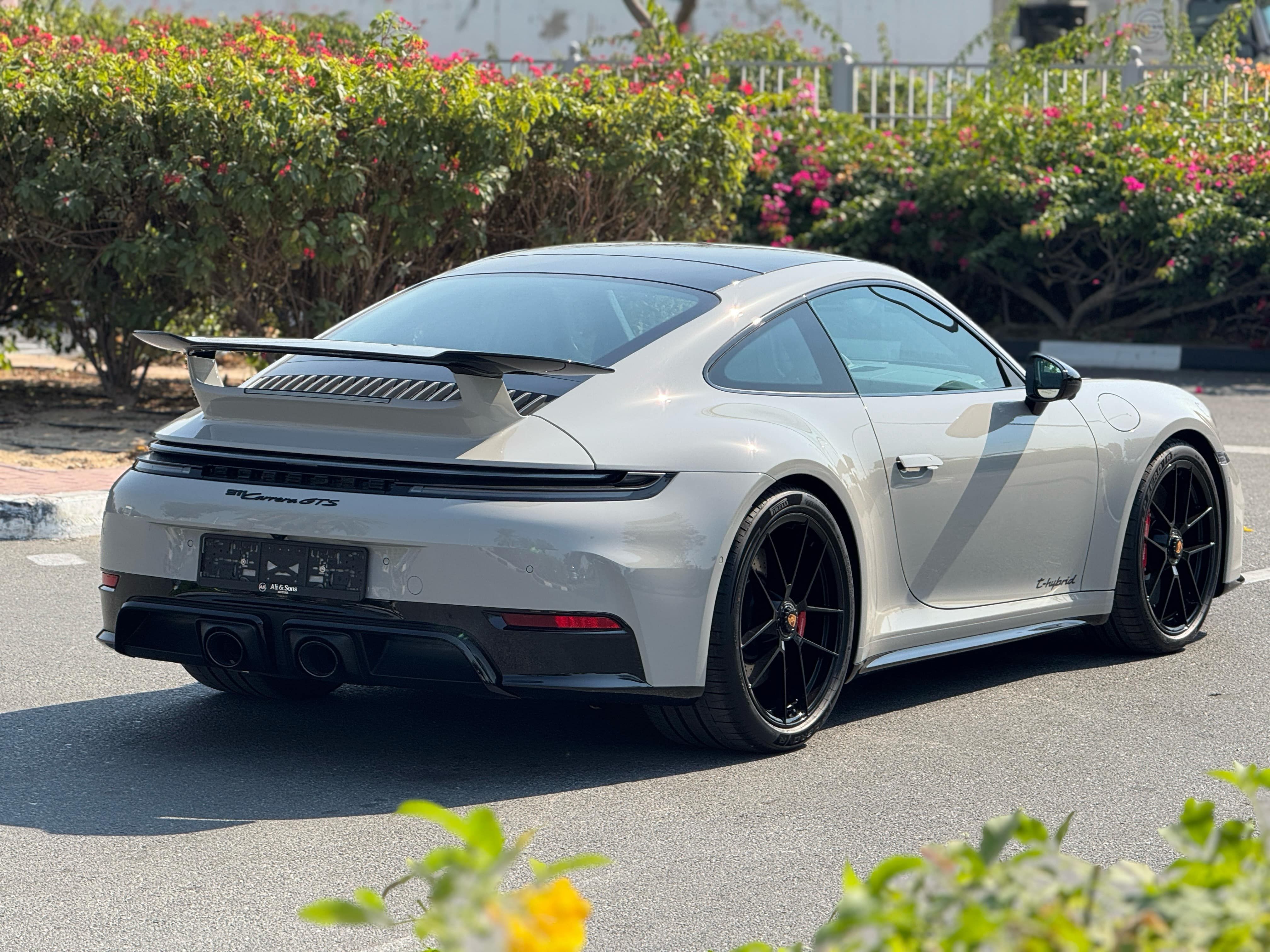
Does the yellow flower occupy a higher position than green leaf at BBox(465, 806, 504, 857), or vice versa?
green leaf at BBox(465, 806, 504, 857)

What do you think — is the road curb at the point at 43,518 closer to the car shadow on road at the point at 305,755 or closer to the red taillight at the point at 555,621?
the car shadow on road at the point at 305,755

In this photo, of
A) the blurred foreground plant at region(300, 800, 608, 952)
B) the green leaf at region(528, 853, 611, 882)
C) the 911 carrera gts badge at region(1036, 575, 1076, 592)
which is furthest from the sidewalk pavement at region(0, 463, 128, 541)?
the blurred foreground plant at region(300, 800, 608, 952)

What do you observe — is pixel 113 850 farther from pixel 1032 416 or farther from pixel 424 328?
pixel 1032 416

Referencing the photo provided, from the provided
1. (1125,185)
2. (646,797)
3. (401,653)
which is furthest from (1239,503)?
(1125,185)

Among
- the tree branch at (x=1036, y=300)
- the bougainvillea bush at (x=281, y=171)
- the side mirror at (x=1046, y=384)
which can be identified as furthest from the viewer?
the tree branch at (x=1036, y=300)

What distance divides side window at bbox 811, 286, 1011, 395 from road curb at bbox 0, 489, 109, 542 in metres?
4.02

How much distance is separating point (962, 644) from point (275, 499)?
220 centimetres

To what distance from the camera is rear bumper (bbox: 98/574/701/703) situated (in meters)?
4.18

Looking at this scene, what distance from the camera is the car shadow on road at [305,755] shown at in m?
4.21

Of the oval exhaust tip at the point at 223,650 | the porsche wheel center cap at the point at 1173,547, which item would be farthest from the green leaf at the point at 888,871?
the porsche wheel center cap at the point at 1173,547

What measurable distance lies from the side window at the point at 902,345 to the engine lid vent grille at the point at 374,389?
1.16 meters

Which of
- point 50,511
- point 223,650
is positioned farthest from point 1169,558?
point 50,511

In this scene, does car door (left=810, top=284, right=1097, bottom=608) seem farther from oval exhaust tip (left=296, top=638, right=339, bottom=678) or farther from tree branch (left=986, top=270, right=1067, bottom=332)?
tree branch (left=986, top=270, right=1067, bottom=332)

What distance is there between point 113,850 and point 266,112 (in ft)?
22.9
